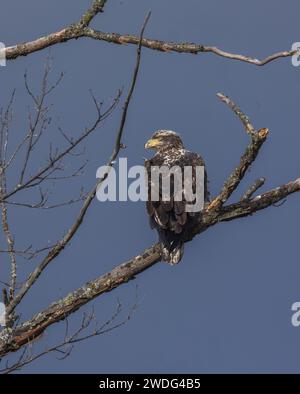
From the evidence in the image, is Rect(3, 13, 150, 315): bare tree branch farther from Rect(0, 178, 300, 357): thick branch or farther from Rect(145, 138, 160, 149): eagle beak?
Rect(145, 138, 160, 149): eagle beak

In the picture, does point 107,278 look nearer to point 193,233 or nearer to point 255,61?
point 193,233

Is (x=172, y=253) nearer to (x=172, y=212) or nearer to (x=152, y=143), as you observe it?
(x=172, y=212)

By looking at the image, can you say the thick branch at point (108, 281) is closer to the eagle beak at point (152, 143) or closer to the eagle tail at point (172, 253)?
the eagle tail at point (172, 253)

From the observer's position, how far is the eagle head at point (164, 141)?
1098 centimetres

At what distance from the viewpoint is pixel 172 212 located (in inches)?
379

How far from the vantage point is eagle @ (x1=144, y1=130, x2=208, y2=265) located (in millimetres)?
9328

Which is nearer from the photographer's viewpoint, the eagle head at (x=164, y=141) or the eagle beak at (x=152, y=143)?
the eagle head at (x=164, y=141)

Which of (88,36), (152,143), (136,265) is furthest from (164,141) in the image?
(136,265)

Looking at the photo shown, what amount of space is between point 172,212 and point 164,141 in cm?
175

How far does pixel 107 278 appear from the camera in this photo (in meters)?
8.41

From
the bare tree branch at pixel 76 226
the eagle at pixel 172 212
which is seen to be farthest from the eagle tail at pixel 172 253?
the bare tree branch at pixel 76 226

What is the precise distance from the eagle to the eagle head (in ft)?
0.87

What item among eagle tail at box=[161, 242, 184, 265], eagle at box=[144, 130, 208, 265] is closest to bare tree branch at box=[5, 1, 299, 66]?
eagle at box=[144, 130, 208, 265]

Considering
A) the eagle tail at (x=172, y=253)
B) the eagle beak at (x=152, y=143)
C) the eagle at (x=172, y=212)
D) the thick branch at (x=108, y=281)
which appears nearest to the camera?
the thick branch at (x=108, y=281)
